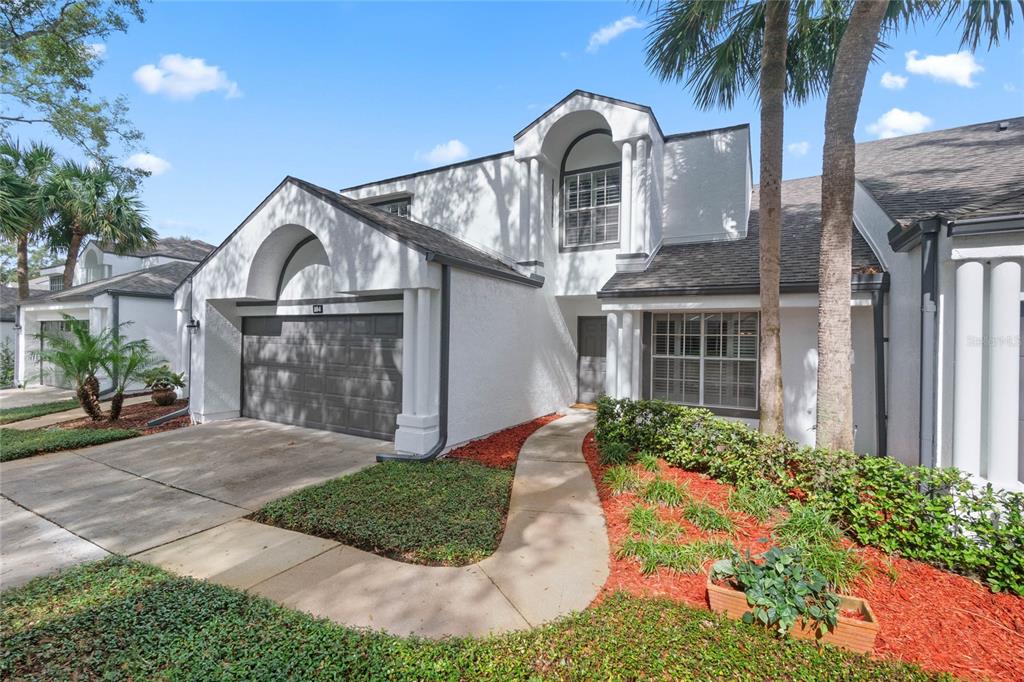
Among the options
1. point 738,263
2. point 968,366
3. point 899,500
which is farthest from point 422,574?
point 738,263

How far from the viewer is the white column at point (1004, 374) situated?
4.57 m

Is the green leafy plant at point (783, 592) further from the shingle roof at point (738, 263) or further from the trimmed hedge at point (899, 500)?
the shingle roof at point (738, 263)

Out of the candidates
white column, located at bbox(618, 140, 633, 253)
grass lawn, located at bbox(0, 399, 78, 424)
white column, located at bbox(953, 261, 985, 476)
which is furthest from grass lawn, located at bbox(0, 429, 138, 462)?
white column, located at bbox(953, 261, 985, 476)

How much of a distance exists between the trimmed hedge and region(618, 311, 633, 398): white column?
2.97 meters

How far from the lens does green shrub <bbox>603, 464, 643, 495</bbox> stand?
614cm

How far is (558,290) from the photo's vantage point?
11.8m

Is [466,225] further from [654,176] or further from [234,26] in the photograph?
[234,26]

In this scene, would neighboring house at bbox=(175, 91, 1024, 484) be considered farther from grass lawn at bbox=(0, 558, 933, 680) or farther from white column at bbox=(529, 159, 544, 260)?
grass lawn at bbox=(0, 558, 933, 680)

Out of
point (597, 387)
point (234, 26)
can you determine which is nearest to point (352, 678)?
point (597, 387)

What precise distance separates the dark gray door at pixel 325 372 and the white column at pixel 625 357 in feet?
14.7

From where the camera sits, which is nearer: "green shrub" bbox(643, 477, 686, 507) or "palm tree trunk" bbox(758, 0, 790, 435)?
"green shrub" bbox(643, 477, 686, 507)

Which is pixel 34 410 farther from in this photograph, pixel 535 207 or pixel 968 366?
pixel 968 366

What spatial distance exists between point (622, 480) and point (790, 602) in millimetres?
2945

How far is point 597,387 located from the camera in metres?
12.7
